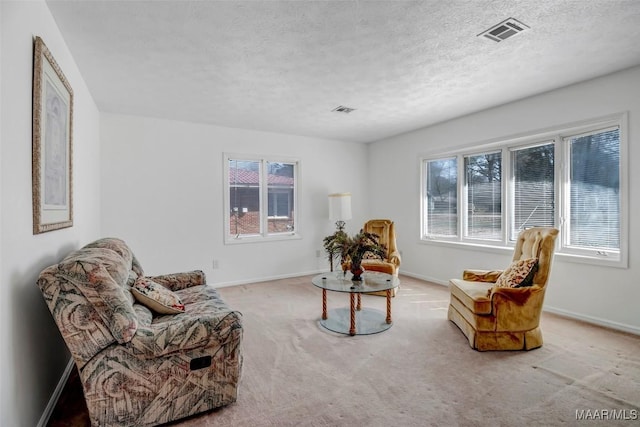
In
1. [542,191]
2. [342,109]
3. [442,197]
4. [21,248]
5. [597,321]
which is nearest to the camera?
[21,248]

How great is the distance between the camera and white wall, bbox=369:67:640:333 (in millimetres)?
3033

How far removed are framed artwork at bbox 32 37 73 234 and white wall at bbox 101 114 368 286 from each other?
1.91 meters

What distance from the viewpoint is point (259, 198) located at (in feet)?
17.5

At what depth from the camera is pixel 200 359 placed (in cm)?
185

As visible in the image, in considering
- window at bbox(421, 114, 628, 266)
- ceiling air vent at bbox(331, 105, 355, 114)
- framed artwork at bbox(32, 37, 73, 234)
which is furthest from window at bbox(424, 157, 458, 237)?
framed artwork at bbox(32, 37, 73, 234)

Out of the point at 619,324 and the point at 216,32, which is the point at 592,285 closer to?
the point at 619,324

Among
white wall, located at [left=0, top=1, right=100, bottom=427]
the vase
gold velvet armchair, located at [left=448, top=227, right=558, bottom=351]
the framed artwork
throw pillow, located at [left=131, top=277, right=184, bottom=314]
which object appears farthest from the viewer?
the vase

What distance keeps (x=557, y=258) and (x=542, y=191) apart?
2.62 feet

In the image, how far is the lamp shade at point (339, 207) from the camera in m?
5.49

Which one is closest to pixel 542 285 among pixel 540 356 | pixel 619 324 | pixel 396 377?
pixel 540 356

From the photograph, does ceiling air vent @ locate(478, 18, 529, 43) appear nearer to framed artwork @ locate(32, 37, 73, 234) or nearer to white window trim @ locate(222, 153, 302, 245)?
framed artwork @ locate(32, 37, 73, 234)

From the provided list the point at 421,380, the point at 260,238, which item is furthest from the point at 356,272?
the point at 260,238

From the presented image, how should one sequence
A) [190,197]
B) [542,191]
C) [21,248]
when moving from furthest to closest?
[190,197] < [542,191] < [21,248]

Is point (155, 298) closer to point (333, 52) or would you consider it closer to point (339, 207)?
point (333, 52)
